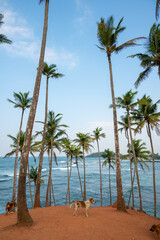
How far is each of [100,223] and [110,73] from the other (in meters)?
11.1

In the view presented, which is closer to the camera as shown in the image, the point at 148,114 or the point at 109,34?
the point at 109,34

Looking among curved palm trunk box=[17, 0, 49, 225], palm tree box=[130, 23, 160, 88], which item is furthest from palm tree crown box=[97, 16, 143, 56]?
curved palm trunk box=[17, 0, 49, 225]

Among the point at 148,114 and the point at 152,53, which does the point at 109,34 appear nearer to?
the point at 152,53

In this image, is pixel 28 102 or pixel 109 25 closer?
pixel 109 25

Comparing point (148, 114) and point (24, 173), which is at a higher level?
point (148, 114)

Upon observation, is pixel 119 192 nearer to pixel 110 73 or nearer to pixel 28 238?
pixel 28 238


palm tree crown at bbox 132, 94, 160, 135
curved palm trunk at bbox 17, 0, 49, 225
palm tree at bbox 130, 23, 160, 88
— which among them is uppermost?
palm tree at bbox 130, 23, 160, 88

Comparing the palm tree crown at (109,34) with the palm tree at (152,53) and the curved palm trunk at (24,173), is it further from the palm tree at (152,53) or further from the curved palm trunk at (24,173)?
the curved palm trunk at (24,173)

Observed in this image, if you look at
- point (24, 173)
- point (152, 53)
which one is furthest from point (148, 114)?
point (24, 173)

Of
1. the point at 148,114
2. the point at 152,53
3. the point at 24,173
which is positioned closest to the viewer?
the point at 24,173

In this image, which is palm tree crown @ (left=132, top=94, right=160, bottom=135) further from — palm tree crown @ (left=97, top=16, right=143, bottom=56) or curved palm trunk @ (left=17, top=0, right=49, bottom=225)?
curved palm trunk @ (left=17, top=0, right=49, bottom=225)

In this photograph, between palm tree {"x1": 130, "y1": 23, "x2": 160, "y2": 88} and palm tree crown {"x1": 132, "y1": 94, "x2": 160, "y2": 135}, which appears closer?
palm tree {"x1": 130, "y1": 23, "x2": 160, "y2": 88}

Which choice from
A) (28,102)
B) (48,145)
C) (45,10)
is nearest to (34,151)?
(48,145)

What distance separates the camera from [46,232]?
5293 millimetres
